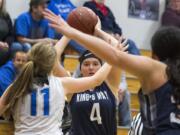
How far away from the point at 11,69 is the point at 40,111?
64.1 inches

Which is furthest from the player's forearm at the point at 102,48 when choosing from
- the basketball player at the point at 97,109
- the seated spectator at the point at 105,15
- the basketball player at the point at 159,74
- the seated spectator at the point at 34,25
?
the seated spectator at the point at 105,15

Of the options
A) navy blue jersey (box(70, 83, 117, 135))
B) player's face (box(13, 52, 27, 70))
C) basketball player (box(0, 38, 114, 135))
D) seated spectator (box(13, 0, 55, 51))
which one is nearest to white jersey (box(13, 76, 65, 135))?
basketball player (box(0, 38, 114, 135))

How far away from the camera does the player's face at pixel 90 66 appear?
4.14 metres

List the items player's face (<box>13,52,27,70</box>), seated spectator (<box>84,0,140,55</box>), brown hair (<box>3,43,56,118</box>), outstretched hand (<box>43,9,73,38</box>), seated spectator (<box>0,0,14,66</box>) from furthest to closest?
seated spectator (<box>84,0,140,55</box>)
seated spectator (<box>0,0,14,66</box>)
player's face (<box>13,52,27,70</box>)
brown hair (<box>3,43,56,118</box>)
outstretched hand (<box>43,9,73,38</box>)

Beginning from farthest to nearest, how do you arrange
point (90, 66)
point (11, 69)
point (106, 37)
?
point (11, 69)
point (90, 66)
point (106, 37)

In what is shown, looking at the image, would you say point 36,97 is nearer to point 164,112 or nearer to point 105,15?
point 164,112

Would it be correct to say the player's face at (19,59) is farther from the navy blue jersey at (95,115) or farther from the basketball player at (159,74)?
the basketball player at (159,74)

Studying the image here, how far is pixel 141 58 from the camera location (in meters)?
2.52

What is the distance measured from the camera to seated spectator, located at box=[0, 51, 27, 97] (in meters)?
4.93

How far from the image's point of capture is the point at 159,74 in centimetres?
254

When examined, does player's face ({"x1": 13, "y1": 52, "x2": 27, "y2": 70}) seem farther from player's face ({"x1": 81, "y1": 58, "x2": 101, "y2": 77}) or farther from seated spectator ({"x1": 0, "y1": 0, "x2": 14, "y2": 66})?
player's face ({"x1": 81, "y1": 58, "x2": 101, "y2": 77})

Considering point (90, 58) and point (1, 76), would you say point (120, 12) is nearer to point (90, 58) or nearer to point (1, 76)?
point (1, 76)

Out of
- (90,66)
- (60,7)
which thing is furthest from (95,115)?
(60,7)

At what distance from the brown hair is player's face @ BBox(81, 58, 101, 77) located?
26.6 inches
